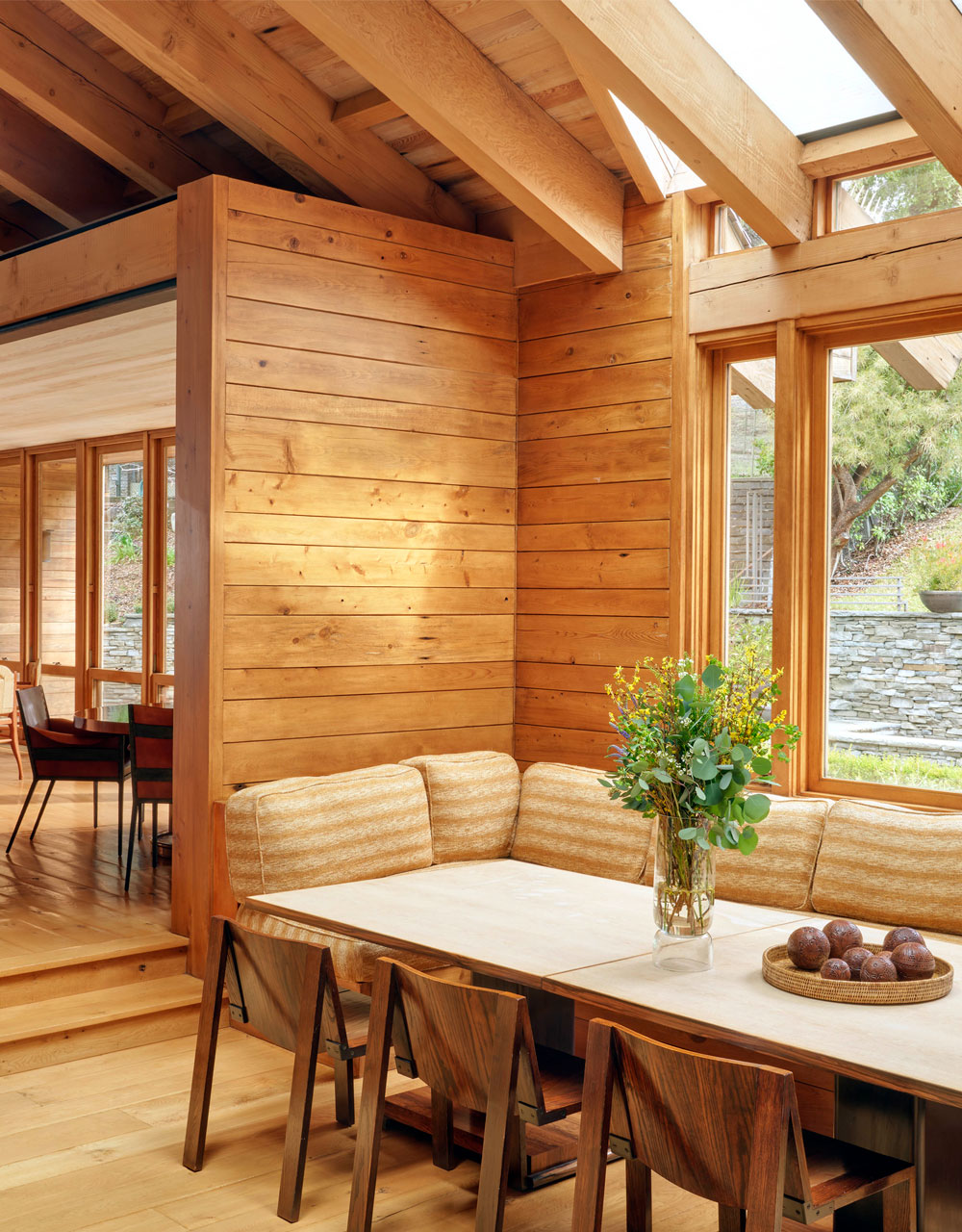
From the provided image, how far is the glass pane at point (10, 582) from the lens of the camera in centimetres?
996

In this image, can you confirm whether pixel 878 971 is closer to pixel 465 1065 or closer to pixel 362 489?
pixel 465 1065

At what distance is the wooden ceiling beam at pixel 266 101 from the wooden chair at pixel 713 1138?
355cm

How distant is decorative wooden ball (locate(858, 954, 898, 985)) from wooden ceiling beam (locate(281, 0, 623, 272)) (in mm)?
2948

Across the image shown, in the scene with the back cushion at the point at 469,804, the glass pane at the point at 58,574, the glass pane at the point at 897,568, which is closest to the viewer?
the glass pane at the point at 897,568

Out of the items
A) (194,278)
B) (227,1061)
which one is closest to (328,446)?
(194,278)

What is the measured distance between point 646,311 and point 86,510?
18.8ft

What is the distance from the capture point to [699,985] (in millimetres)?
2529

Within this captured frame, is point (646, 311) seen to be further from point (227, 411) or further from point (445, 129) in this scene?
point (227, 411)

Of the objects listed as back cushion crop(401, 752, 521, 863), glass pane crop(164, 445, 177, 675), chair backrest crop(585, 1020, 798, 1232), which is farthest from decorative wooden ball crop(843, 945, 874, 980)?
glass pane crop(164, 445, 177, 675)

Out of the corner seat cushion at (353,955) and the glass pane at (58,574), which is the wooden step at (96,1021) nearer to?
the corner seat cushion at (353,955)

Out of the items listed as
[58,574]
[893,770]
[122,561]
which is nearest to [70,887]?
[893,770]

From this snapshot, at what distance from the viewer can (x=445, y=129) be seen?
4152mm

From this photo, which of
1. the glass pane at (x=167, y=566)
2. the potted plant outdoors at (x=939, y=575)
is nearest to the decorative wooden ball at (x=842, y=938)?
the potted plant outdoors at (x=939, y=575)

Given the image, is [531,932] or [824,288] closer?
[531,932]
